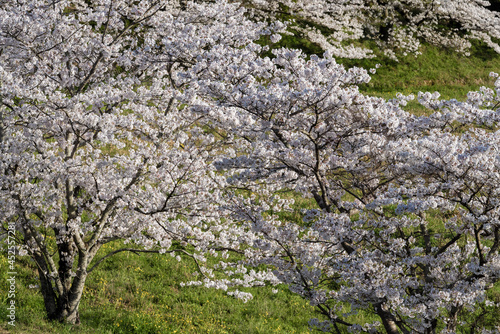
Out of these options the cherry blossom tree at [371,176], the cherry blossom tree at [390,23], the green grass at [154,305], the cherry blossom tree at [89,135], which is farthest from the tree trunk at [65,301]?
the cherry blossom tree at [390,23]

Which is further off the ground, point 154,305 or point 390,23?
point 390,23

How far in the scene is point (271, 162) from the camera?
5766mm

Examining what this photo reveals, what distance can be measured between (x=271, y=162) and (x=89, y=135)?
3.74 m

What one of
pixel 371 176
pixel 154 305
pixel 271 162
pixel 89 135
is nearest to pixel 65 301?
pixel 154 305

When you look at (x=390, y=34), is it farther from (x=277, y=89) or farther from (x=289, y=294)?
(x=277, y=89)

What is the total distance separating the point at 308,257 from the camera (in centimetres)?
585

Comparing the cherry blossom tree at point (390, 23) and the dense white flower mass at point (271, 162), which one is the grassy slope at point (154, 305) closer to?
the dense white flower mass at point (271, 162)

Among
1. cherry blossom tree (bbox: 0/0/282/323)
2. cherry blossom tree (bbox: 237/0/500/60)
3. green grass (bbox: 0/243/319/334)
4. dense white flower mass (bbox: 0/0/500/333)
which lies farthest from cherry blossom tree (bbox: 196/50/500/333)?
cherry blossom tree (bbox: 237/0/500/60)

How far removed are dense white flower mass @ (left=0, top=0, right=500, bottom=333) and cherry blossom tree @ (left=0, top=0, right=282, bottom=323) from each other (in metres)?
0.04

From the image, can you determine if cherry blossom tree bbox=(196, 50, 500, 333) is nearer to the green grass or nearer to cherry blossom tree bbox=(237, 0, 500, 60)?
the green grass

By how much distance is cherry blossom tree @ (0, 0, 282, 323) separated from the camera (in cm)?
642

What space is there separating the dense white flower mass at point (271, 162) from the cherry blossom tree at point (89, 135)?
40mm

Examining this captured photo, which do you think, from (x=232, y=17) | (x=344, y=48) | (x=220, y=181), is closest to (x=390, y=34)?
(x=344, y=48)

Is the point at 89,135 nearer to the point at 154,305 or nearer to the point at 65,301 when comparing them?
the point at 65,301
